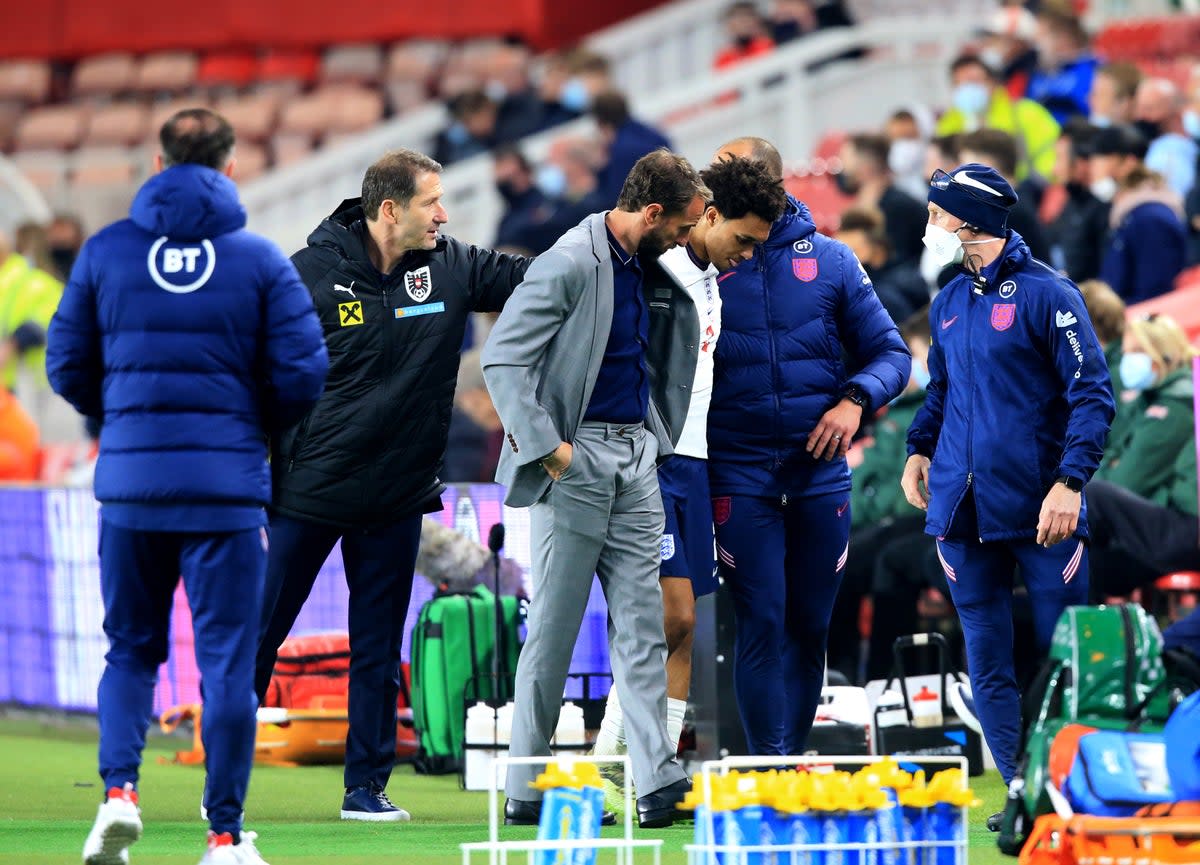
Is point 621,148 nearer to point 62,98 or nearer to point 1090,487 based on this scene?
point 1090,487

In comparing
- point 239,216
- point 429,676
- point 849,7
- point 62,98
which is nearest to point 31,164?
point 62,98

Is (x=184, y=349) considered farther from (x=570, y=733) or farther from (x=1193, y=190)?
(x=1193, y=190)

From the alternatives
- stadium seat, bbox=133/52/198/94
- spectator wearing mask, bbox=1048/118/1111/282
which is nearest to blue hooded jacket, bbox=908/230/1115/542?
spectator wearing mask, bbox=1048/118/1111/282

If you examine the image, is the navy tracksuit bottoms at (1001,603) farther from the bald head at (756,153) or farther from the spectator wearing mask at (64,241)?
the spectator wearing mask at (64,241)

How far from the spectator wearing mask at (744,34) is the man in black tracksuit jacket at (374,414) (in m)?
11.1

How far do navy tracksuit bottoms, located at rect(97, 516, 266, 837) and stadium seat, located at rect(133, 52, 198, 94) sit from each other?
18.3m

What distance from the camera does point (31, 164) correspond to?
2303cm

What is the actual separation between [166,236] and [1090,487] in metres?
4.23

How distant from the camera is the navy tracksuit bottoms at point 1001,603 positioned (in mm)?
6996

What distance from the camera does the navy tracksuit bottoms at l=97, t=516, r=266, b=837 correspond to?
19.8 feet

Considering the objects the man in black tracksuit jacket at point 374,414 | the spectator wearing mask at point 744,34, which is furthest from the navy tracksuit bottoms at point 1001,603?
the spectator wearing mask at point 744,34

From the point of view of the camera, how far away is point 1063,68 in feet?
49.0

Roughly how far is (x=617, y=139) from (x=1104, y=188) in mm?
3747

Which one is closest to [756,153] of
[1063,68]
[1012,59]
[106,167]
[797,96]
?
[1063,68]
